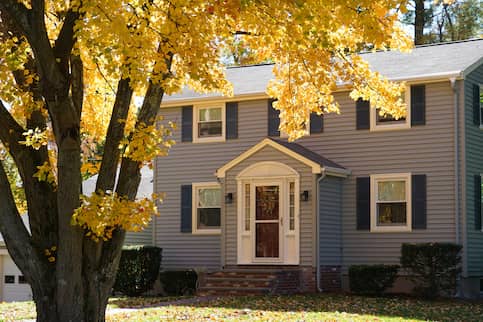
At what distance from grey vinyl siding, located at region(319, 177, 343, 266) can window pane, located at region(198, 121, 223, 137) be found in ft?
13.8

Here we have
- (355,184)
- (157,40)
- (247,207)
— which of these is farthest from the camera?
(247,207)

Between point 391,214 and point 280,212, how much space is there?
291cm

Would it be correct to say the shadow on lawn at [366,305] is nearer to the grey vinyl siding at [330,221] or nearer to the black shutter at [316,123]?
the grey vinyl siding at [330,221]

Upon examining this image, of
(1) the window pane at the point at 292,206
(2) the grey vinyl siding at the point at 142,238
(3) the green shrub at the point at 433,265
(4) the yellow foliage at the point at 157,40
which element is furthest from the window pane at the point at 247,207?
(4) the yellow foliage at the point at 157,40

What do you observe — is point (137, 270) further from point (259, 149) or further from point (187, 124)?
point (259, 149)

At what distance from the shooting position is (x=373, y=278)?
19.8 m

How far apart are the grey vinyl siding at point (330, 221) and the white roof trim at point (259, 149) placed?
23.8 inches

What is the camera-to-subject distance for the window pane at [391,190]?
2131 cm

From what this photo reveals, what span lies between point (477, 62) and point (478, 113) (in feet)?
4.35

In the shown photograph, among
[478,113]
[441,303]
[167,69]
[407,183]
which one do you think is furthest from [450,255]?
[167,69]

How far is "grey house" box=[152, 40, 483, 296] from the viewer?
20.7m

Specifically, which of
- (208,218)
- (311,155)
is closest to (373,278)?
(311,155)

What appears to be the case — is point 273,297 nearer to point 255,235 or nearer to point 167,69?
point 255,235

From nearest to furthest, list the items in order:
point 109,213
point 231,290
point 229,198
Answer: point 109,213, point 231,290, point 229,198
